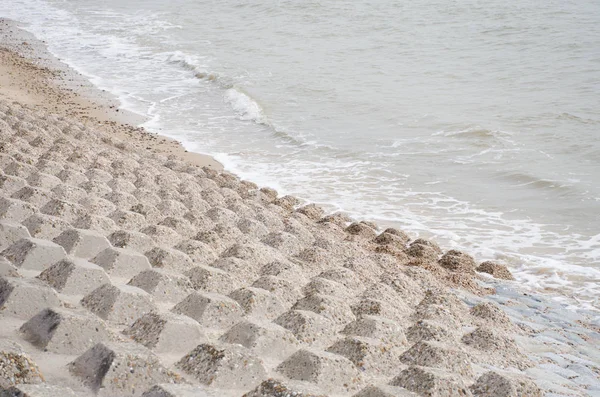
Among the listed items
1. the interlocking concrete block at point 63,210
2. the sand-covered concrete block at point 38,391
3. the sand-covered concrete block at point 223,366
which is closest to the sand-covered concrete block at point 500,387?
the sand-covered concrete block at point 223,366

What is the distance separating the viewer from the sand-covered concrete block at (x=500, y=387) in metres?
3.88

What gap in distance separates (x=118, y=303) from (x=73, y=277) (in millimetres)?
404

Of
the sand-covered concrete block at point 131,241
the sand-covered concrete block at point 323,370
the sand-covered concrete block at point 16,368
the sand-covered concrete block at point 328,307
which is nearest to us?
the sand-covered concrete block at point 16,368

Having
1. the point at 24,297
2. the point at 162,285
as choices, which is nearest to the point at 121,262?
the point at 162,285

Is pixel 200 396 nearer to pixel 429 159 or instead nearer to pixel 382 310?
pixel 382 310

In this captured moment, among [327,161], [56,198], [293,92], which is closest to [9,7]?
[293,92]

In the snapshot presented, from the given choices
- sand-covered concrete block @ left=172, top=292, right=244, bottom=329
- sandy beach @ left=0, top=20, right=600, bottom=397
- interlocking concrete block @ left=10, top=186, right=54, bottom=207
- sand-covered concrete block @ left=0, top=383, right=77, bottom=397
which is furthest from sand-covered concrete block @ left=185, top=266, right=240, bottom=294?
sand-covered concrete block @ left=0, top=383, right=77, bottom=397

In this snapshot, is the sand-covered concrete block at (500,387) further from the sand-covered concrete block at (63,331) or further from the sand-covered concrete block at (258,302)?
the sand-covered concrete block at (63,331)

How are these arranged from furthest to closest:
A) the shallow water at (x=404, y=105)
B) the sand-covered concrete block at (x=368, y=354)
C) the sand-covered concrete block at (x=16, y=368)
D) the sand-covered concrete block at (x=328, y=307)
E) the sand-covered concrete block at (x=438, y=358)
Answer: the shallow water at (x=404, y=105) < the sand-covered concrete block at (x=328, y=307) < the sand-covered concrete block at (x=438, y=358) < the sand-covered concrete block at (x=368, y=354) < the sand-covered concrete block at (x=16, y=368)

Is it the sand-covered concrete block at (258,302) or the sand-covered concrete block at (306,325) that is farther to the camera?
the sand-covered concrete block at (258,302)

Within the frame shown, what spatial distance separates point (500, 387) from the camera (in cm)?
391

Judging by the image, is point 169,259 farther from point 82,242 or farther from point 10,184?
point 10,184

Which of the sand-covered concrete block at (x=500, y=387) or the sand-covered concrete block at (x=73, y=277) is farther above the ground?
the sand-covered concrete block at (x=73, y=277)

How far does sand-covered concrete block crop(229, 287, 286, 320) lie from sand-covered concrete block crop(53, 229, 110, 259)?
3.35ft
